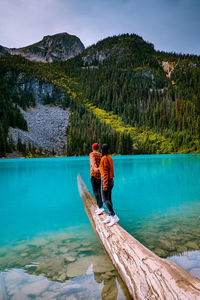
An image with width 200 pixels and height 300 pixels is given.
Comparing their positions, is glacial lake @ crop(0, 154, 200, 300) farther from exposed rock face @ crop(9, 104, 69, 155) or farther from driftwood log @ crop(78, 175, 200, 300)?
exposed rock face @ crop(9, 104, 69, 155)

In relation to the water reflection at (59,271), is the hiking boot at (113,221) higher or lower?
higher

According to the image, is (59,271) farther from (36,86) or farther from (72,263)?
(36,86)

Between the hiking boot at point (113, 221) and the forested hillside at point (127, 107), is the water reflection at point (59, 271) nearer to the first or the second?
the hiking boot at point (113, 221)

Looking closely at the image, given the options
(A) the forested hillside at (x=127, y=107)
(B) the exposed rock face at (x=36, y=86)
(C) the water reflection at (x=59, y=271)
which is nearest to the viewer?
(C) the water reflection at (x=59, y=271)

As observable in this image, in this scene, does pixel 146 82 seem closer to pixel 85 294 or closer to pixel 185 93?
pixel 185 93

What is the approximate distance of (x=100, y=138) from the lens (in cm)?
11688

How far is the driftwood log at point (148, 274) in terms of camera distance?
2787mm

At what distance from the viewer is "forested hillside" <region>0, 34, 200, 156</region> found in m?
115

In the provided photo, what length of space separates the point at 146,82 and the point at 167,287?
19857 centimetres

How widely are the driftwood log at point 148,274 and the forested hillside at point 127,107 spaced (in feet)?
302

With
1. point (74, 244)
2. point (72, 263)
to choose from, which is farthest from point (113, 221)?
point (74, 244)

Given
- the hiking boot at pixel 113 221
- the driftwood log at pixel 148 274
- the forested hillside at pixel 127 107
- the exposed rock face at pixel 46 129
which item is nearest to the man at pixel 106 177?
the hiking boot at pixel 113 221

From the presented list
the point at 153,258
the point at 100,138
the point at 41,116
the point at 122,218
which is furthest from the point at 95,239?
the point at 41,116

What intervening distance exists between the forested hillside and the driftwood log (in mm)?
92042
